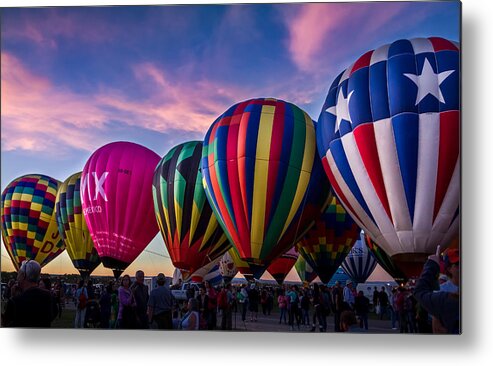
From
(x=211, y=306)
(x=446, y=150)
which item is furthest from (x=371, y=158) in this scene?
(x=211, y=306)

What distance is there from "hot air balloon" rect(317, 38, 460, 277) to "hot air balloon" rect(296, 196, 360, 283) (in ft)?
0.86

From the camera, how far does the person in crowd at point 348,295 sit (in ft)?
15.7

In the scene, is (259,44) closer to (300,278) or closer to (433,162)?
(433,162)

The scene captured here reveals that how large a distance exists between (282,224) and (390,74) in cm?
163

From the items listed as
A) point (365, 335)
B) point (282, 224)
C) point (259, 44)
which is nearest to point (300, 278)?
point (282, 224)

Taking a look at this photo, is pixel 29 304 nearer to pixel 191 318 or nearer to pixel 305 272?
pixel 191 318

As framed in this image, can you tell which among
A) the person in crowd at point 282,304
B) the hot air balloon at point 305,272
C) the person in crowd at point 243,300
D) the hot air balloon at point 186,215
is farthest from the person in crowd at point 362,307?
the hot air balloon at point 186,215

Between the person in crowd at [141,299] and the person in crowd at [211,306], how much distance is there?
0.43m

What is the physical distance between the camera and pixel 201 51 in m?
4.94

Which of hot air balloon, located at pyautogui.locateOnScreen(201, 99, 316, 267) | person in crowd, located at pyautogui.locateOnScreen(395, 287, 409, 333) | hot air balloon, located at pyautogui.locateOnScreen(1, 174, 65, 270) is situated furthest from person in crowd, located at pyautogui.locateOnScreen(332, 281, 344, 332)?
hot air balloon, located at pyautogui.locateOnScreen(1, 174, 65, 270)

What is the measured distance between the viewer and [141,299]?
4836mm

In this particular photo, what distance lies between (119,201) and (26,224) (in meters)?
0.86

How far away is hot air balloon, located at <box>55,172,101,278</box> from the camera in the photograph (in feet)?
17.3

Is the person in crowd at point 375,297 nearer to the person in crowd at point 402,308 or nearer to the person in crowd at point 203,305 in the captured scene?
the person in crowd at point 402,308
